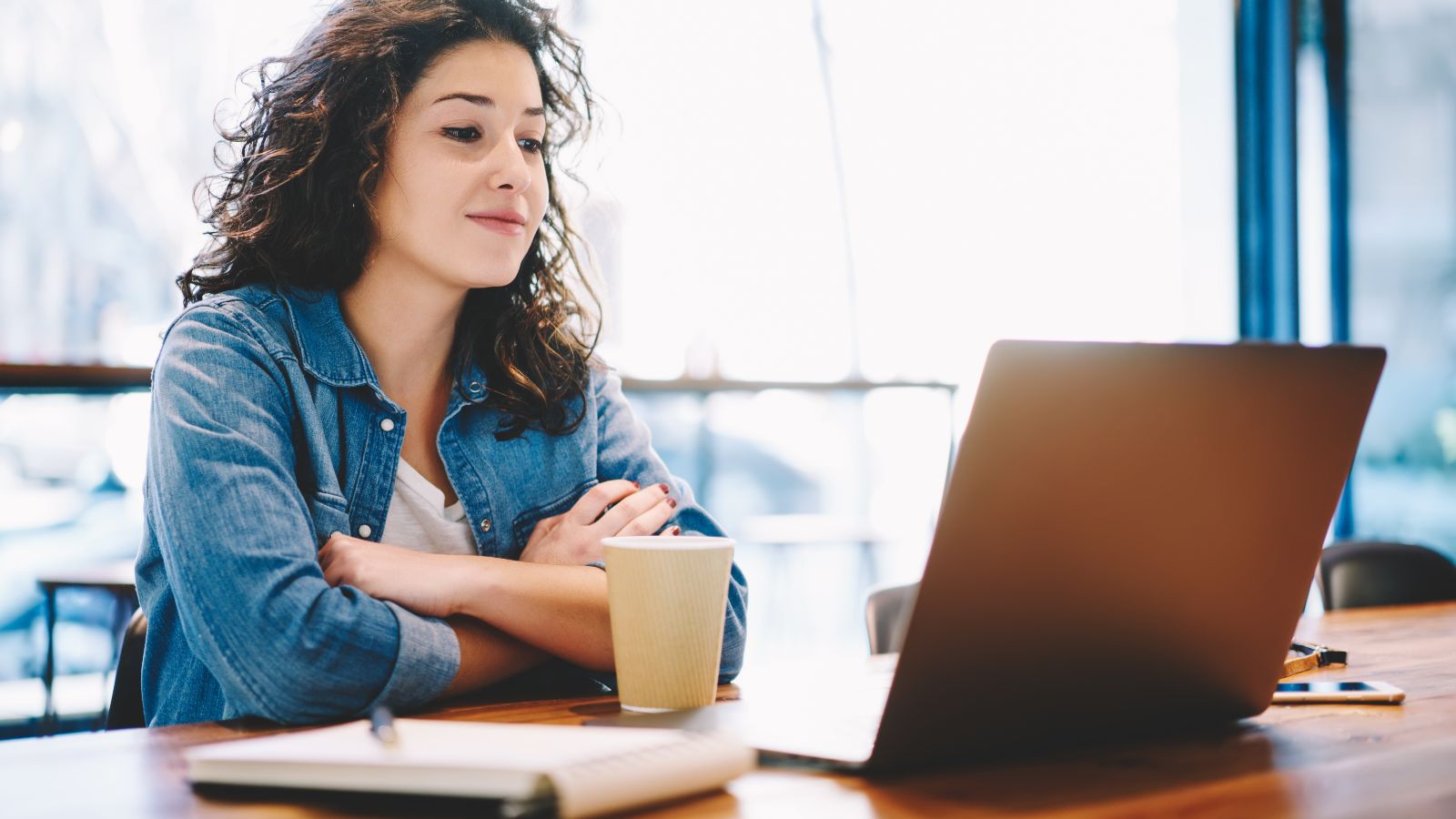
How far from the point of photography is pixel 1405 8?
13.1ft

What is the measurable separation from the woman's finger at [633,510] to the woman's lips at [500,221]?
33 centimetres

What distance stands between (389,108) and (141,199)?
3.36 metres

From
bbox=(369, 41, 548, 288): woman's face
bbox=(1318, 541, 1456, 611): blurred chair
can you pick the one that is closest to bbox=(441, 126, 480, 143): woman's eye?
bbox=(369, 41, 548, 288): woman's face

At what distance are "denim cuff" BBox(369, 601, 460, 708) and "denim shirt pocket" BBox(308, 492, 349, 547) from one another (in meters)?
0.23

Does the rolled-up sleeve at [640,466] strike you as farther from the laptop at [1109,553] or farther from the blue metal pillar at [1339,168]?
the blue metal pillar at [1339,168]

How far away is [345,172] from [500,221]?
196 millimetres

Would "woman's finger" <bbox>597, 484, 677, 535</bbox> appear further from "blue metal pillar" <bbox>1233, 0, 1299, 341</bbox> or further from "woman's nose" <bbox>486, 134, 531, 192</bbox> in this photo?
"blue metal pillar" <bbox>1233, 0, 1299, 341</bbox>

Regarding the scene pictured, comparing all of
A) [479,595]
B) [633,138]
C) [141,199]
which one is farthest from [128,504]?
[479,595]

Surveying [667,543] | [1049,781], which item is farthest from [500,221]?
[1049,781]

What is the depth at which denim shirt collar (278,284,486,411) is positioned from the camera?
125 cm

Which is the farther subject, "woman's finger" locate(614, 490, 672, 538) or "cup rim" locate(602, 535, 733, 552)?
"woman's finger" locate(614, 490, 672, 538)

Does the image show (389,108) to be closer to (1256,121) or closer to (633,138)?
(633,138)

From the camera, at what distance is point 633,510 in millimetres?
1259

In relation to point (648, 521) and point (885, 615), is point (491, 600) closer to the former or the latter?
point (648, 521)
